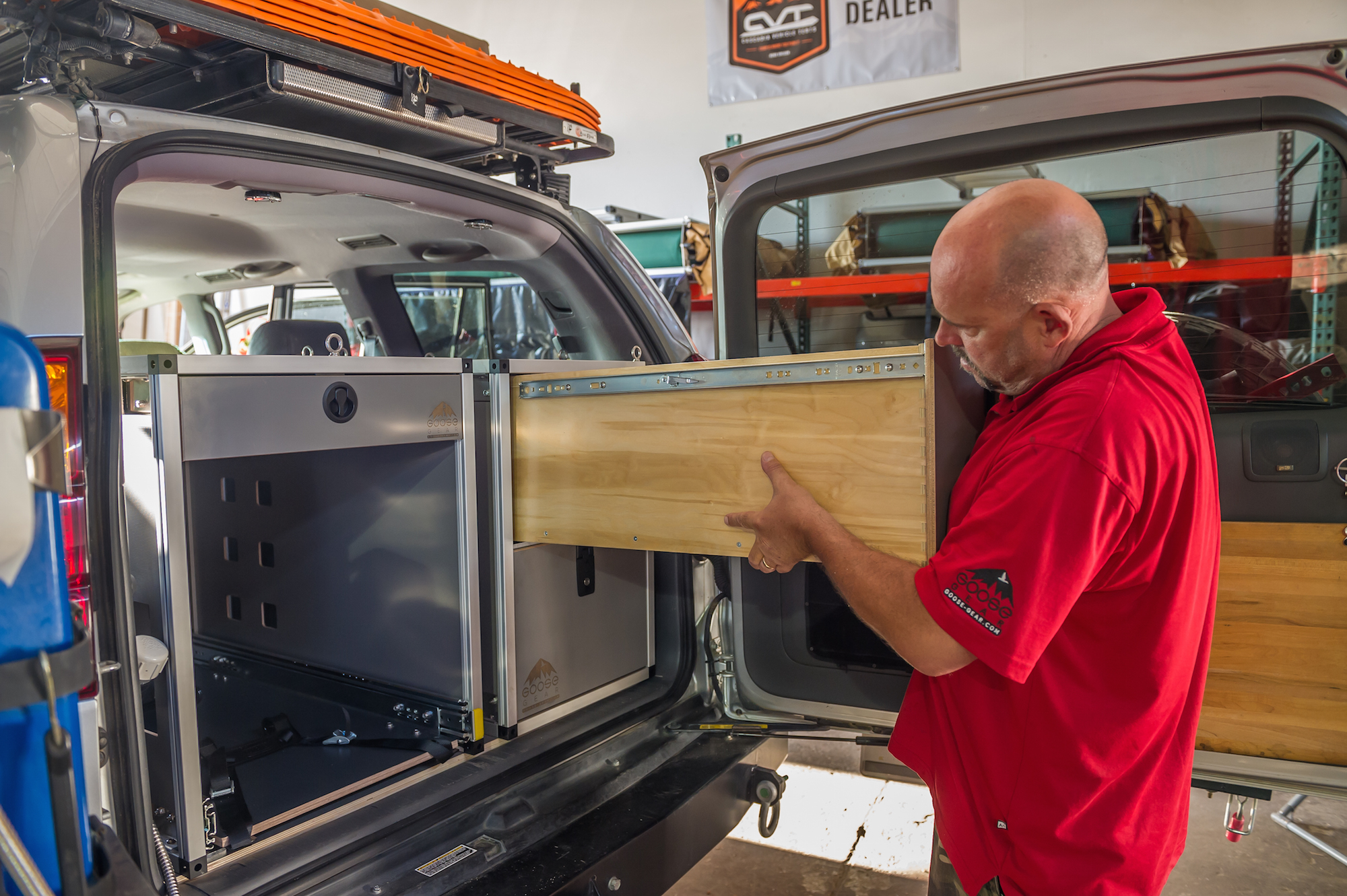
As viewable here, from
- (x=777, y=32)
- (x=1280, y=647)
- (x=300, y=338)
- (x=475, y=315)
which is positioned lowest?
(x=1280, y=647)

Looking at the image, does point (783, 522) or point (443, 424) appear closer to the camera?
point (783, 522)

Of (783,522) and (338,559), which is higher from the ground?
(783,522)

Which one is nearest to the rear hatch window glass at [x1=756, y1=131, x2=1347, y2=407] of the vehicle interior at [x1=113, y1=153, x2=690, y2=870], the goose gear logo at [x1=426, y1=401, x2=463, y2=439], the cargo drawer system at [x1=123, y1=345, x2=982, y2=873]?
the vehicle interior at [x1=113, y1=153, x2=690, y2=870]

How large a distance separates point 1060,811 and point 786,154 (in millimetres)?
1600

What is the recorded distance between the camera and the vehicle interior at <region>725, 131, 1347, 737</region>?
1.85m

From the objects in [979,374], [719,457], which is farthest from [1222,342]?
[719,457]

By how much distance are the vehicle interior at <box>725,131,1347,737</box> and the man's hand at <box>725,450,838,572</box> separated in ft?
1.66

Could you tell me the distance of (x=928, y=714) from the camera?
1.71 m

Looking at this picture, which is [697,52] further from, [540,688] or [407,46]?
[540,688]

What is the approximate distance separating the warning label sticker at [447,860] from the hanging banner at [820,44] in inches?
244

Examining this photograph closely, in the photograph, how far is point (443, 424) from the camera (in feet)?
6.74

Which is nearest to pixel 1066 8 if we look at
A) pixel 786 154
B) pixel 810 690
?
pixel 786 154

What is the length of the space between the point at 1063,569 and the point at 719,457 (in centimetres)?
67

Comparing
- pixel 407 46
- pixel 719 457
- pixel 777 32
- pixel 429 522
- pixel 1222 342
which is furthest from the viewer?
pixel 777 32
